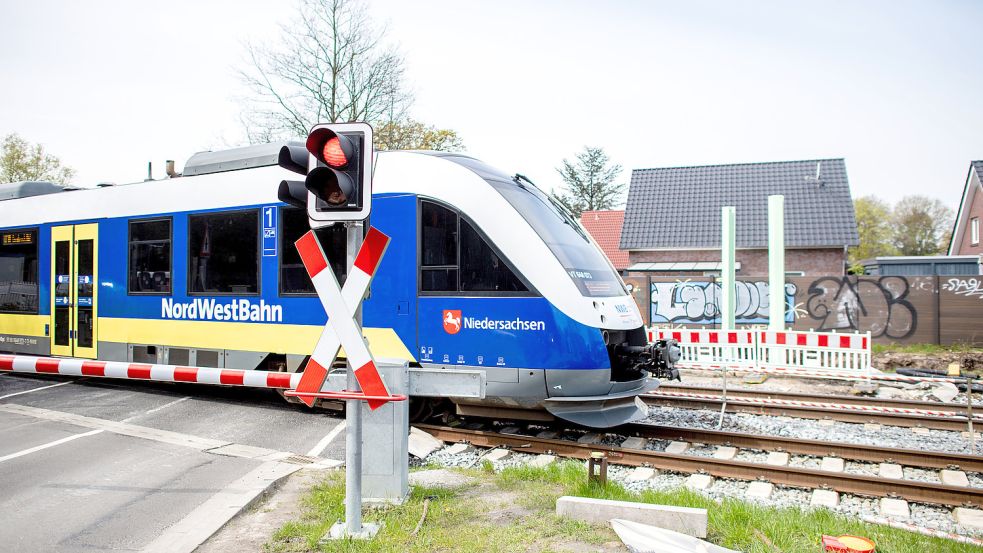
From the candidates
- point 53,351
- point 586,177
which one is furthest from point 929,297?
point 586,177

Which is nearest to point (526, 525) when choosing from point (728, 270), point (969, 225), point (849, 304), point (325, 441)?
point (325, 441)

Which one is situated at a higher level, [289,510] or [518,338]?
[518,338]

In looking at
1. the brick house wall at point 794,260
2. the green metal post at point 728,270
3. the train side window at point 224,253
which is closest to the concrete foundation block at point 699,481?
the train side window at point 224,253

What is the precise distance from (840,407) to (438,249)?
21.2ft

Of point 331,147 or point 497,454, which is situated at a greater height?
point 331,147

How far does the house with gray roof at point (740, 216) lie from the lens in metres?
32.1

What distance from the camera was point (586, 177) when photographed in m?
69.1

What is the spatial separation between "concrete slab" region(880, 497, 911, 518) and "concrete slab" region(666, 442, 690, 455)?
2.16 m

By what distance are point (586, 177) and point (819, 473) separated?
208 ft

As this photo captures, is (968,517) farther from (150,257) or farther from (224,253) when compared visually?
(150,257)

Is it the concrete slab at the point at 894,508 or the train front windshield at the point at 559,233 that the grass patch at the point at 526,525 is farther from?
the train front windshield at the point at 559,233

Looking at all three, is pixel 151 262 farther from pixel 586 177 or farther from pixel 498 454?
pixel 586 177

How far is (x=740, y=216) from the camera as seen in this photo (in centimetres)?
3388

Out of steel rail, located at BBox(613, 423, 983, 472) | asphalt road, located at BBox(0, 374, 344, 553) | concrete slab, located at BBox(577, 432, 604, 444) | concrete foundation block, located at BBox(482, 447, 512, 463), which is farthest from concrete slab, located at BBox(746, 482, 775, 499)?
asphalt road, located at BBox(0, 374, 344, 553)
